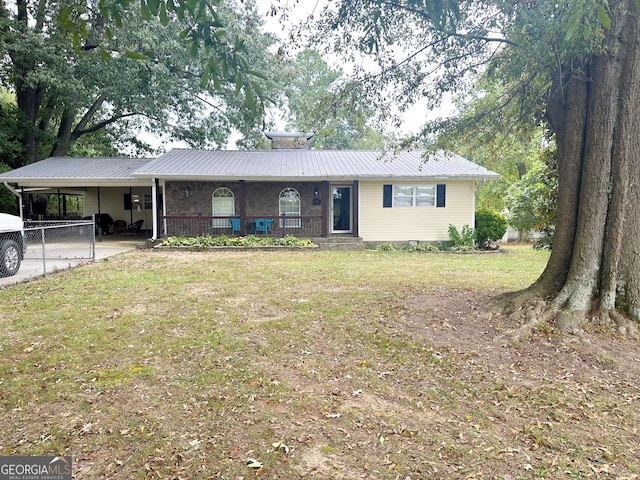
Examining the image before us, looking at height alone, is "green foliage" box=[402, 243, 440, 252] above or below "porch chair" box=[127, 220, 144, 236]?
below

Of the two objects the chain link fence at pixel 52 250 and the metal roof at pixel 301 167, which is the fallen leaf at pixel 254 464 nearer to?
the chain link fence at pixel 52 250

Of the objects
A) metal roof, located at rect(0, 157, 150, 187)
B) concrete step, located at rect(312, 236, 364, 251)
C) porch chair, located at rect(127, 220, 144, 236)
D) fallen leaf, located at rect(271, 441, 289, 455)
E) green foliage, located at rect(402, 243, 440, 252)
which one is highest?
metal roof, located at rect(0, 157, 150, 187)

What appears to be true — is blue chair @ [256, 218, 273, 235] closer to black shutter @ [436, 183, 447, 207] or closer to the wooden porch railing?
the wooden porch railing

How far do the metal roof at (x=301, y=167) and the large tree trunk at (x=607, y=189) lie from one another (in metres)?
7.90

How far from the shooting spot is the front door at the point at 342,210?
51.8 feet

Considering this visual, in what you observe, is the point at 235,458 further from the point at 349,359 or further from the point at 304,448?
the point at 349,359

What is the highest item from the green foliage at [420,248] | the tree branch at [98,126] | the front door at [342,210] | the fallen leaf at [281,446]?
the tree branch at [98,126]

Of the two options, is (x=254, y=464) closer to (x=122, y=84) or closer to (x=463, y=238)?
(x=463, y=238)

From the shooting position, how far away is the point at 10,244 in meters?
7.95

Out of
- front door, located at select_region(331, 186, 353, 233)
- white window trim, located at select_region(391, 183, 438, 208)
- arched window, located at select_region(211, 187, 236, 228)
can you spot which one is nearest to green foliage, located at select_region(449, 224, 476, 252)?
white window trim, located at select_region(391, 183, 438, 208)

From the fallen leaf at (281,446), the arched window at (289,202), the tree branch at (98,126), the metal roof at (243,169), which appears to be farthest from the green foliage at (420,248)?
the tree branch at (98,126)

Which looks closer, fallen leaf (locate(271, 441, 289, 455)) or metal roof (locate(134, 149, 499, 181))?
fallen leaf (locate(271, 441, 289, 455))

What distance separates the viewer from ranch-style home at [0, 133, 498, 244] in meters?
14.3

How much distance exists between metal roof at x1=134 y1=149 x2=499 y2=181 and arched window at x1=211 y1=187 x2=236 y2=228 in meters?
1.00
